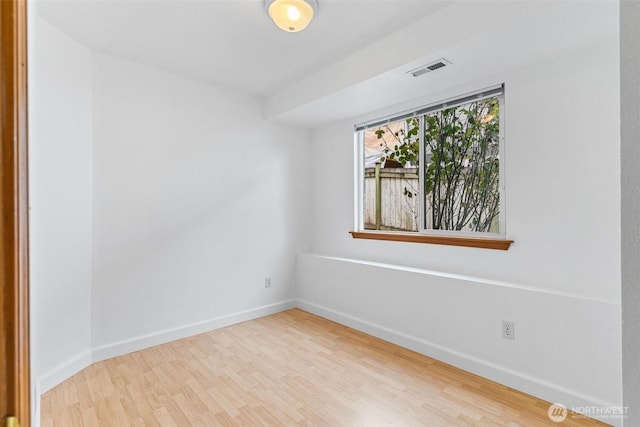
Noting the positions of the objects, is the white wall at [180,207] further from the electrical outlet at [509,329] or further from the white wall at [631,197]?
the white wall at [631,197]

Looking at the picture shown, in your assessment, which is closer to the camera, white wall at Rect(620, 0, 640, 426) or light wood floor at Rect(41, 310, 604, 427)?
white wall at Rect(620, 0, 640, 426)

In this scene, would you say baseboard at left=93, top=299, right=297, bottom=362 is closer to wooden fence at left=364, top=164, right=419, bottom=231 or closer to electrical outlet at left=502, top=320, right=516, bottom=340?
wooden fence at left=364, top=164, right=419, bottom=231

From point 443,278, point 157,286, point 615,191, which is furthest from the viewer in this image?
point 157,286

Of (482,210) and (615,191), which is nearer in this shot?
(615,191)

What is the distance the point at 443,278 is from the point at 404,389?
0.86 meters

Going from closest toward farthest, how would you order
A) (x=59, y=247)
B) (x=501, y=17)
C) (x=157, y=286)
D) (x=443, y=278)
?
(x=501, y=17)
(x=59, y=247)
(x=443, y=278)
(x=157, y=286)

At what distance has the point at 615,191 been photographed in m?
1.88

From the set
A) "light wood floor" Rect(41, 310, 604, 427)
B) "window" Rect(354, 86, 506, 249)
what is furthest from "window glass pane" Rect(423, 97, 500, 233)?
"light wood floor" Rect(41, 310, 604, 427)

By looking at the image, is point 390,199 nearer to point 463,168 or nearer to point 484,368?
point 463,168

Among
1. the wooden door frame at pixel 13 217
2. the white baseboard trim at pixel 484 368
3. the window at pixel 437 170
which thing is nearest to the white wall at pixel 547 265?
the white baseboard trim at pixel 484 368

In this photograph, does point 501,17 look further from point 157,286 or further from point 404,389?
point 157,286

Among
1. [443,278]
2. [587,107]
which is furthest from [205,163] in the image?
[587,107]

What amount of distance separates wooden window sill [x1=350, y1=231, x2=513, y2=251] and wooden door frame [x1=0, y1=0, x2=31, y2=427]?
2.58 meters

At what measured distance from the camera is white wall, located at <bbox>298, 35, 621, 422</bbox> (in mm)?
1870
